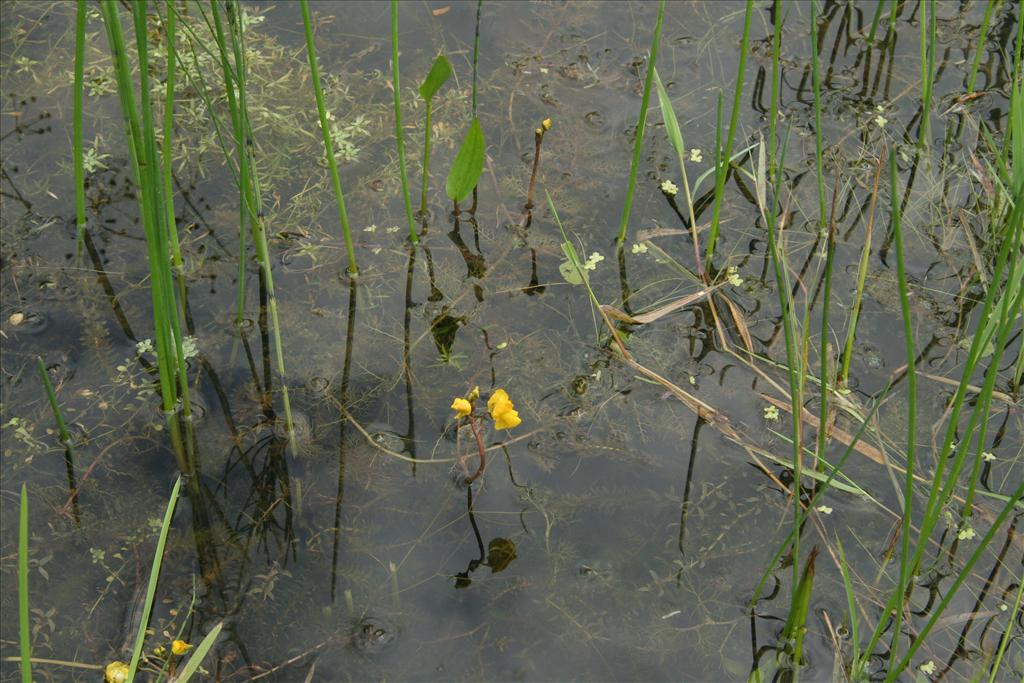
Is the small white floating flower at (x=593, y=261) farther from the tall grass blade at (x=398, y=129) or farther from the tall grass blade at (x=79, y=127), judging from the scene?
the tall grass blade at (x=79, y=127)

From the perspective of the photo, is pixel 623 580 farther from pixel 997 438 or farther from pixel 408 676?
pixel 997 438

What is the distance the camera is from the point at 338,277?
2.64 meters

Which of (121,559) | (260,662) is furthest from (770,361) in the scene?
(121,559)

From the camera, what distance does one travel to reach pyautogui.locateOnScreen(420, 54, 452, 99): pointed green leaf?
235cm

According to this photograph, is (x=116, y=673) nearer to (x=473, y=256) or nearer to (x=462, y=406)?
(x=462, y=406)

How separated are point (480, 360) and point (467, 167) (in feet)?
1.64

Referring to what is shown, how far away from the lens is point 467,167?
102 inches

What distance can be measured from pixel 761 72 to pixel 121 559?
228 cm

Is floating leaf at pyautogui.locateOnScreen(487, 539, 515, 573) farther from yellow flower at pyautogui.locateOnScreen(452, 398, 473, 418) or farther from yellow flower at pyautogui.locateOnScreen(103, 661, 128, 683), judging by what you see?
yellow flower at pyautogui.locateOnScreen(103, 661, 128, 683)

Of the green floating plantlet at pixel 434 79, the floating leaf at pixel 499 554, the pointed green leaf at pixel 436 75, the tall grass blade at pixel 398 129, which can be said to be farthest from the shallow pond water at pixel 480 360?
the pointed green leaf at pixel 436 75

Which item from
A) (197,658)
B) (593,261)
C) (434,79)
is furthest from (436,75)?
(197,658)

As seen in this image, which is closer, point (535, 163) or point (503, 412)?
point (503, 412)

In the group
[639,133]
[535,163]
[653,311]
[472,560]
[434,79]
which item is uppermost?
[434,79]

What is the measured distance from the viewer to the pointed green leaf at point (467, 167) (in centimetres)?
248
